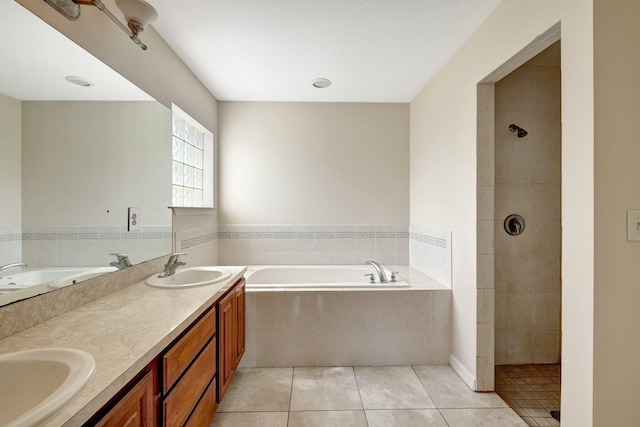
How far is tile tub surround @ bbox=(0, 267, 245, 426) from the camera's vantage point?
2.31 feet

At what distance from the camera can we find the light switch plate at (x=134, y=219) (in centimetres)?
169

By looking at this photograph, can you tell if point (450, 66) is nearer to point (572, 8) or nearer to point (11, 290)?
point (572, 8)

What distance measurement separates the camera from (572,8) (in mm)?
1261

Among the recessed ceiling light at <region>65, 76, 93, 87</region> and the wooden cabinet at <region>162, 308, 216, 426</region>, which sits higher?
the recessed ceiling light at <region>65, 76, 93, 87</region>

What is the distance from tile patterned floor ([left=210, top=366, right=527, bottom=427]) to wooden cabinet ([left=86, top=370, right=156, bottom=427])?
1.00 meters

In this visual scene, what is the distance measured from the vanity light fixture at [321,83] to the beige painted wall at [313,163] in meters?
0.44

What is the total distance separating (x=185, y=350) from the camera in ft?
3.97

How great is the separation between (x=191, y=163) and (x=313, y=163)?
1.27 metres

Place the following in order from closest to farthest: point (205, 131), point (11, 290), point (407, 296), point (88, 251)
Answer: point (11, 290)
point (88, 251)
point (407, 296)
point (205, 131)

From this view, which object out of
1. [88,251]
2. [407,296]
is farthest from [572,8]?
[88,251]

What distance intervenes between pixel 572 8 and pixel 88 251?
7.99 ft

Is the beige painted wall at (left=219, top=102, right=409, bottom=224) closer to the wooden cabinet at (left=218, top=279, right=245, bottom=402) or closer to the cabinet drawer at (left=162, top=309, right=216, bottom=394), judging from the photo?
the wooden cabinet at (left=218, top=279, right=245, bottom=402)

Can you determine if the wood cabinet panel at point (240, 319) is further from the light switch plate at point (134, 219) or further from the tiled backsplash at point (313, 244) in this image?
the tiled backsplash at point (313, 244)

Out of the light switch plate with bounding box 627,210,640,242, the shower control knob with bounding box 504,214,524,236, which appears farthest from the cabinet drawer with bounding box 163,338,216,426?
the shower control knob with bounding box 504,214,524,236
